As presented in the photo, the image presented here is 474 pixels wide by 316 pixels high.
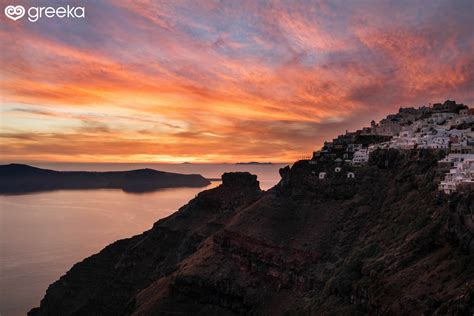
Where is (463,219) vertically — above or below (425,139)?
below

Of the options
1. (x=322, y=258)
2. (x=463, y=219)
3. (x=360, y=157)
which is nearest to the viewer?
(x=463, y=219)

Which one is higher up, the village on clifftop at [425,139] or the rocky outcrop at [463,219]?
the village on clifftop at [425,139]

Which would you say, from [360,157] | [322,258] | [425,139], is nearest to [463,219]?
[322,258]

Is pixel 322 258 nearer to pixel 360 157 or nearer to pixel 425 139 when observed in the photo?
pixel 425 139

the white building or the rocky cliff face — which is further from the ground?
the white building

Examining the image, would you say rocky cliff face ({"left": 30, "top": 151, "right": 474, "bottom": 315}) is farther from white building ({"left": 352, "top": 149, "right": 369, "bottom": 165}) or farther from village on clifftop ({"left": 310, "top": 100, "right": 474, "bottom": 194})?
white building ({"left": 352, "top": 149, "right": 369, "bottom": 165})

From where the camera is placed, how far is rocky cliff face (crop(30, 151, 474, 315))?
45.8 m

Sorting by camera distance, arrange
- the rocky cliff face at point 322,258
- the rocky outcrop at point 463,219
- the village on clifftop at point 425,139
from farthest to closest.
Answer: the village on clifftop at point 425,139 < the rocky cliff face at point 322,258 < the rocky outcrop at point 463,219

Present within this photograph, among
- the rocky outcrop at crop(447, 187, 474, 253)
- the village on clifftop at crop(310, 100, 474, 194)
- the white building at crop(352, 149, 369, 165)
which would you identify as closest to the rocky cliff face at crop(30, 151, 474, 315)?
the rocky outcrop at crop(447, 187, 474, 253)

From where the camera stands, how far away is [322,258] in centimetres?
6794

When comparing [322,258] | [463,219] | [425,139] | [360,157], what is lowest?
[322,258]

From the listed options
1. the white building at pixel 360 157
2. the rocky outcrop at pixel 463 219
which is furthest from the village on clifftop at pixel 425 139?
the rocky outcrop at pixel 463 219

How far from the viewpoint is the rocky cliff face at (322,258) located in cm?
4581

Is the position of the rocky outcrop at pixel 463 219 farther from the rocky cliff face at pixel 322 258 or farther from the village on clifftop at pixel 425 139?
the village on clifftop at pixel 425 139
